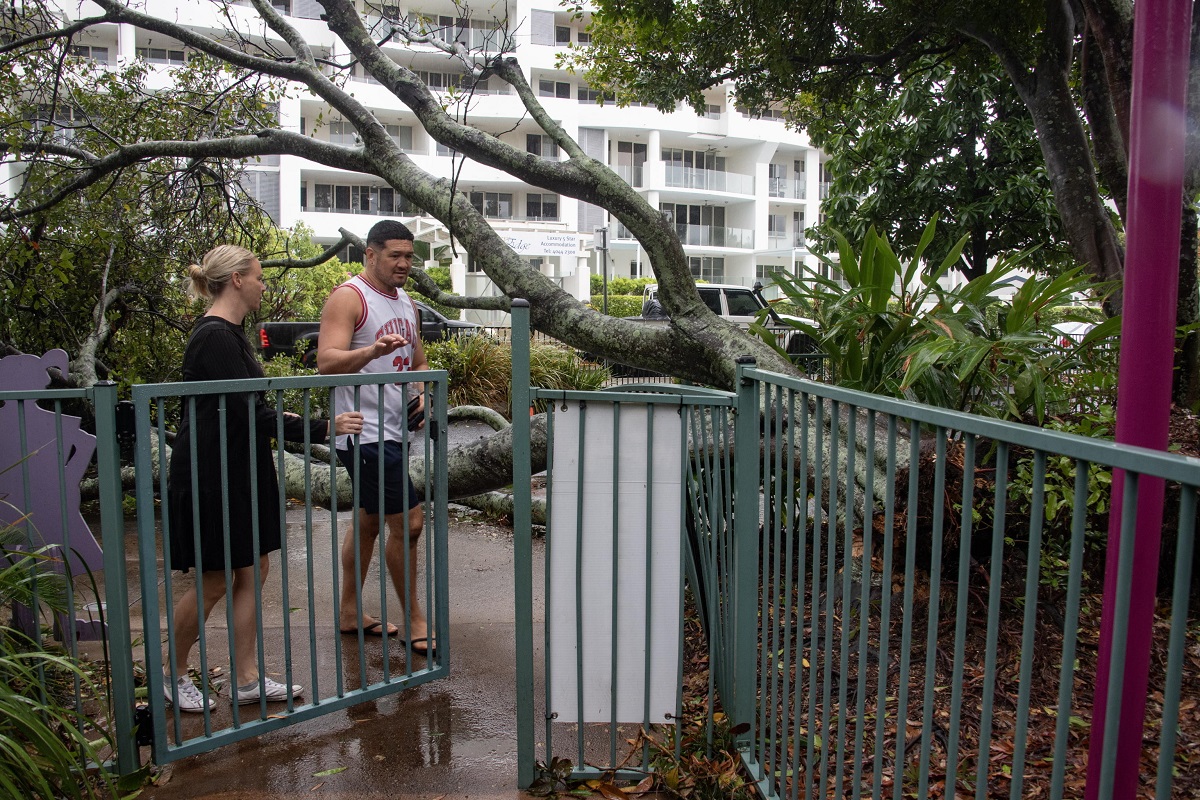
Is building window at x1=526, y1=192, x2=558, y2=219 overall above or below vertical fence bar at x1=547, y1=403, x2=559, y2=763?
above

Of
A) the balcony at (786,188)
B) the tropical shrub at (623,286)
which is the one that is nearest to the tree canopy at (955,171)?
the tropical shrub at (623,286)

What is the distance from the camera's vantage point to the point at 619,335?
563cm

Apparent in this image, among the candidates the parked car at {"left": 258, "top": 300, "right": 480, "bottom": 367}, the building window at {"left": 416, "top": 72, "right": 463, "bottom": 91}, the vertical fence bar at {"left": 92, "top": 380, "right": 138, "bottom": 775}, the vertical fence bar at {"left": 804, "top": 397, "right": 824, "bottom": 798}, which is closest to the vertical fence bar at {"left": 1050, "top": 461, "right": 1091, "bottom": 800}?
the vertical fence bar at {"left": 804, "top": 397, "right": 824, "bottom": 798}

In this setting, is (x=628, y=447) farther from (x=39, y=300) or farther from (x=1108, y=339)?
(x=39, y=300)

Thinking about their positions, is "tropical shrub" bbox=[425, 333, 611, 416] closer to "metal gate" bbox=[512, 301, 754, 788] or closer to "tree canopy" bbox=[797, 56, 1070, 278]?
"tree canopy" bbox=[797, 56, 1070, 278]

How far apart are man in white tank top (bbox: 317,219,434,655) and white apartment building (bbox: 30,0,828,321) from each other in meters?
28.7

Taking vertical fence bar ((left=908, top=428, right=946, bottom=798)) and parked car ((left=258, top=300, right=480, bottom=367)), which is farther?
parked car ((left=258, top=300, right=480, bottom=367))

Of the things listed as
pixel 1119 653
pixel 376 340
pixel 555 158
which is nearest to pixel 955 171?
pixel 376 340

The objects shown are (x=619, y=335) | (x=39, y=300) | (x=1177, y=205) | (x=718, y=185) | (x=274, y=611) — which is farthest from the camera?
(x=718, y=185)

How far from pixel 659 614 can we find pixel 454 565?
319cm

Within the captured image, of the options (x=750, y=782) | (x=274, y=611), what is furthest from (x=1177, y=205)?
(x=274, y=611)

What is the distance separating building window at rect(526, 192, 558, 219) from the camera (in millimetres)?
41125

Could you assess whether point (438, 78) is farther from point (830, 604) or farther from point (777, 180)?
point (830, 604)

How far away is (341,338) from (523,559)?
1.51 meters
